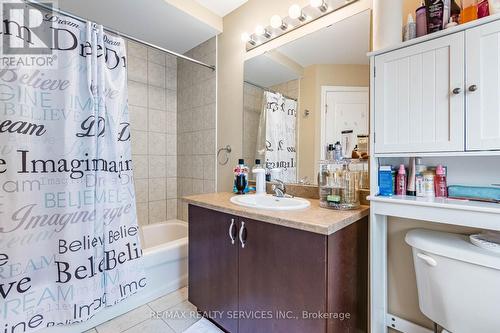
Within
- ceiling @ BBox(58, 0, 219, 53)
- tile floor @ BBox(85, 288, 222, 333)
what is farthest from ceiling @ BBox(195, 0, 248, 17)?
tile floor @ BBox(85, 288, 222, 333)

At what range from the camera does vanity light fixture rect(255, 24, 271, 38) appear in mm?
1727

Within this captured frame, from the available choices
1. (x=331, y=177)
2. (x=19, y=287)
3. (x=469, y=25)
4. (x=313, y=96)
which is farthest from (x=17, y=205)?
(x=469, y=25)

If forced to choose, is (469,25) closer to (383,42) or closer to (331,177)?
(383,42)

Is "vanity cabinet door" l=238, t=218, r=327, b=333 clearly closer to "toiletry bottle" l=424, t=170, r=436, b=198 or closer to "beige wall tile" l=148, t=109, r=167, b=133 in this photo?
"toiletry bottle" l=424, t=170, r=436, b=198

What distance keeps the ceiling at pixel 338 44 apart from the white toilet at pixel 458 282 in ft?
3.24

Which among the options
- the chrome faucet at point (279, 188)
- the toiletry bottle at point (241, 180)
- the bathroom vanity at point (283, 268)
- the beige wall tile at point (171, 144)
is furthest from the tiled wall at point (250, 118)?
the beige wall tile at point (171, 144)

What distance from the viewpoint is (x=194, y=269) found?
1.52 meters

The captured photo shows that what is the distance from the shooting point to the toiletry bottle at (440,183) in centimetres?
104

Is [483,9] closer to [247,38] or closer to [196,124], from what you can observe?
[247,38]

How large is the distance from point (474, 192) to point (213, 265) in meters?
1.33

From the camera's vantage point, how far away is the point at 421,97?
975mm

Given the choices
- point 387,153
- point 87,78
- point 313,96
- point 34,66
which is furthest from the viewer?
point 313,96

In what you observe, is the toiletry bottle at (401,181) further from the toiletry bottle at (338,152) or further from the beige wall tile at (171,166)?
the beige wall tile at (171,166)

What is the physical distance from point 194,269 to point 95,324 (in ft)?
2.35
